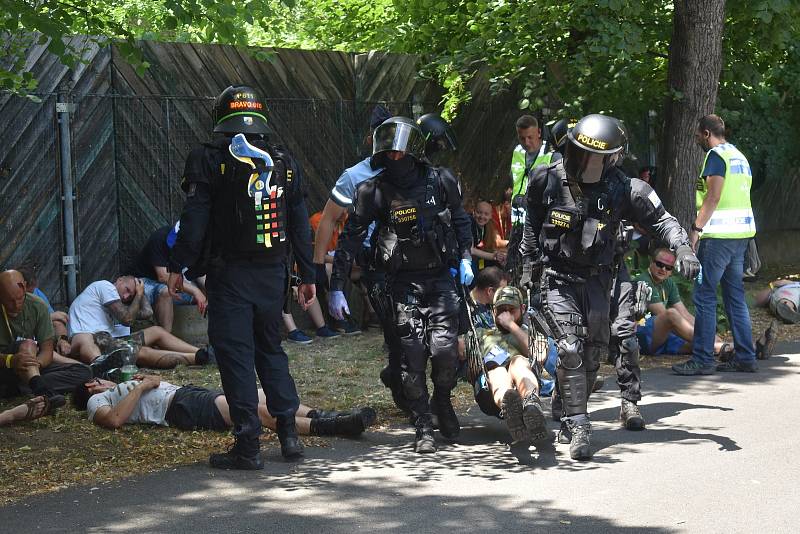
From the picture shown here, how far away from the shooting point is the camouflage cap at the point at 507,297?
7824mm

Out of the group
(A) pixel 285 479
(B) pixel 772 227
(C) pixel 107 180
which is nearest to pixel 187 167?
(A) pixel 285 479

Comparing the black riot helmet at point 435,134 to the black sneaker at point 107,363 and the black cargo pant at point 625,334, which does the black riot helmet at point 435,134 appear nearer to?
the black cargo pant at point 625,334

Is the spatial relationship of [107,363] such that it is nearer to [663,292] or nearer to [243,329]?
[243,329]

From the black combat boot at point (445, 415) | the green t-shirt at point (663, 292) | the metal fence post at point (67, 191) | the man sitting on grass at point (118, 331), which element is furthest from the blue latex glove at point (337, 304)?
the metal fence post at point (67, 191)

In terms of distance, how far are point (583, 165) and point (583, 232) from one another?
16.0 inches

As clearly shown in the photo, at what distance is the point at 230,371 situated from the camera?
687 cm

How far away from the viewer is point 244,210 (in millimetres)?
6816

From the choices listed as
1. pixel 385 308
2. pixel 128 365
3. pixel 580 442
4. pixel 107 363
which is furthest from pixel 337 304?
pixel 107 363

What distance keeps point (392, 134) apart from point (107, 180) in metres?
5.22

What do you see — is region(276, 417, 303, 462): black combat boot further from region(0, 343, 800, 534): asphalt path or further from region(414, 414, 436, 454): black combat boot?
region(414, 414, 436, 454): black combat boot

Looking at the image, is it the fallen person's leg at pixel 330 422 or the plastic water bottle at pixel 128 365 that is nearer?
the fallen person's leg at pixel 330 422

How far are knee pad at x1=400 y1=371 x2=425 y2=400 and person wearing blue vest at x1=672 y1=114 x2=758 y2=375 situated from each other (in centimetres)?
339

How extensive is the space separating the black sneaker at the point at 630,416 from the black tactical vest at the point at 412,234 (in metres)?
1.59

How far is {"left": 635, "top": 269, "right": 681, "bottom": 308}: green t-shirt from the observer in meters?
10.8
